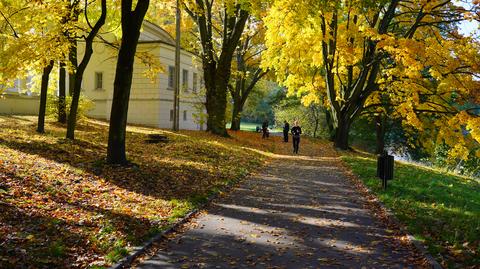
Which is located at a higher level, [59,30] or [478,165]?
[59,30]

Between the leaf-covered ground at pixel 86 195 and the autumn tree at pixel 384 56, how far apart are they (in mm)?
7169

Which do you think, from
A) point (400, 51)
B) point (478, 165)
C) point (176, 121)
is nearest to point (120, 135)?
point (400, 51)

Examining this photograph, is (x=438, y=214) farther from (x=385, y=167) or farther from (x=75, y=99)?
(x=75, y=99)

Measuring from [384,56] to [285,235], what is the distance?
16.6 m

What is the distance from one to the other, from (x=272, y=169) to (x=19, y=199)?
10.6 m

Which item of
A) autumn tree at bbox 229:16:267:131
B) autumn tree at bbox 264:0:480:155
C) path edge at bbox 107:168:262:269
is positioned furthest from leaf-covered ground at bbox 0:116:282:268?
autumn tree at bbox 229:16:267:131

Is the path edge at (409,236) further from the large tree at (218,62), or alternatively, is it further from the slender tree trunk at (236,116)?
the slender tree trunk at (236,116)

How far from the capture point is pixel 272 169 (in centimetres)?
1775

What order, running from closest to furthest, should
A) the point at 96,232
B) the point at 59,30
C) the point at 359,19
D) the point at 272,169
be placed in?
the point at 96,232
the point at 59,30
the point at 272,169
the point at 359,19

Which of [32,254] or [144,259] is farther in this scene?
[144,259]

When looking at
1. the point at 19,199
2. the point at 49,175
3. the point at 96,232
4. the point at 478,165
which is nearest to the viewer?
the point at 96,232

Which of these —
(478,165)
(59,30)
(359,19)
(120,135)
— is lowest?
(478,165)

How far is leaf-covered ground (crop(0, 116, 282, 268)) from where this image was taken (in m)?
6.65

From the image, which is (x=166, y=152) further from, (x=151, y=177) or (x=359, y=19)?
(x=359, y=19)
